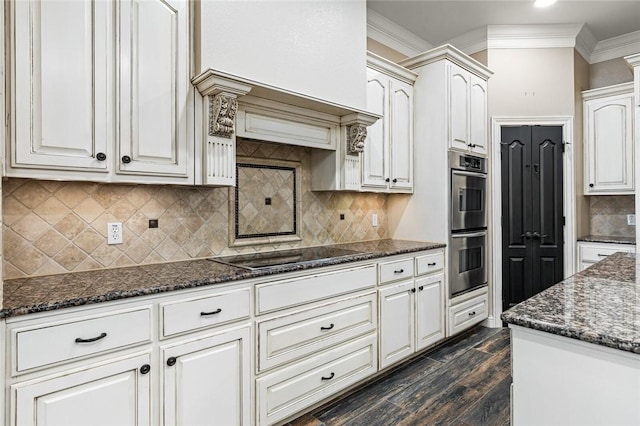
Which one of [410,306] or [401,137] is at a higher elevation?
[401,137]

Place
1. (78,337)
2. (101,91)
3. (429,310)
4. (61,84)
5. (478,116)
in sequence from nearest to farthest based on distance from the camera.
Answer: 1. (78,337)
2. (61,84)
3. (101,91)
4. (429,310)
5. (478,116)

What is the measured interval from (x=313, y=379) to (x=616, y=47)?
4732 millimetres

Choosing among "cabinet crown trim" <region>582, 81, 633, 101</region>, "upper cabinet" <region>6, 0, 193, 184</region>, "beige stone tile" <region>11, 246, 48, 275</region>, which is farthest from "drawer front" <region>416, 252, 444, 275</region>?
"cabinet crown trim" <region>582, 81, 633, 101</region>

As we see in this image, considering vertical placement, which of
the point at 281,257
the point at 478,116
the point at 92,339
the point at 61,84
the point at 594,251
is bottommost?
the point at 92,339

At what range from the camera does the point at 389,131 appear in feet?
10.7

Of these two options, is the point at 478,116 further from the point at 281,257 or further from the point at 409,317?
the point at 281,257

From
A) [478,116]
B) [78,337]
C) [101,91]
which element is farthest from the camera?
[478,116]

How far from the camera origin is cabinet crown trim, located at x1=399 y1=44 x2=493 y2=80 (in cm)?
327

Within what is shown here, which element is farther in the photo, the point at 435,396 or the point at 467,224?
the point at 467,224

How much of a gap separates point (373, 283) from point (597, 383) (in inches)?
64.0

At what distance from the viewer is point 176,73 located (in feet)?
6.36

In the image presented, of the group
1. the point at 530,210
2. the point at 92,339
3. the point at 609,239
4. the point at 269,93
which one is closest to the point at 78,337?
the point at 92,339

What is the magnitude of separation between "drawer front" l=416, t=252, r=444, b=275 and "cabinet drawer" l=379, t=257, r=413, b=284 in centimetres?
12

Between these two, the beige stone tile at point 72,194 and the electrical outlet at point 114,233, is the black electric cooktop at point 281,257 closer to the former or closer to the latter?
the electrical outlet at point 114,233
